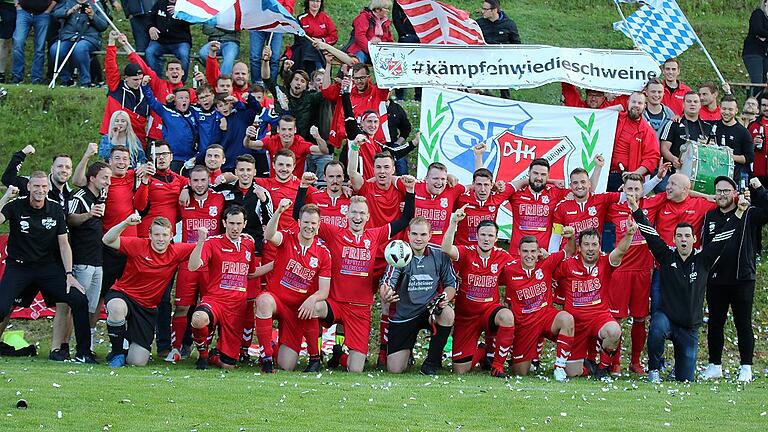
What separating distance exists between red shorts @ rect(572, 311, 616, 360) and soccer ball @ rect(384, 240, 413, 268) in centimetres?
198

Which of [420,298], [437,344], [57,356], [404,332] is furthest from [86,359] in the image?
[437,344]

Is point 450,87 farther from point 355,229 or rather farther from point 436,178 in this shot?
point 355,229

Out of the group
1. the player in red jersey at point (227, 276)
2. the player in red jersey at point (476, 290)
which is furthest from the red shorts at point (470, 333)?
the player in red jersey at point (227, 276)

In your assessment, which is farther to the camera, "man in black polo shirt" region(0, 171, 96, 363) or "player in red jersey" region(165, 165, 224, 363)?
"player in red jersey" region(165, 165, 224, 363)

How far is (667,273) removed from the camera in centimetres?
1320

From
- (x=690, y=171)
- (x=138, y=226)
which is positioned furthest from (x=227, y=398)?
(x=690, y=171)

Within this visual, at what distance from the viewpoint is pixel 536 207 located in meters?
14.4

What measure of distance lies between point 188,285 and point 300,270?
4.15 ft

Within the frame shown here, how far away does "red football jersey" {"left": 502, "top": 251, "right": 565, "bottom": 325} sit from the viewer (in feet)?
44.2

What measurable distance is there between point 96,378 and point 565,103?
27.2ft

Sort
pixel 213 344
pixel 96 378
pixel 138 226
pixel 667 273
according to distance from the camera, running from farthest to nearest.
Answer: pixel 213 344, pixel 138 226, pixel 667 273, pixel 96 378

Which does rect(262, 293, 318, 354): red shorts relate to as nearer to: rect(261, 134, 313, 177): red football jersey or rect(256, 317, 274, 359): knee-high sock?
rect(256, 317, 274, 359): knee-high sock

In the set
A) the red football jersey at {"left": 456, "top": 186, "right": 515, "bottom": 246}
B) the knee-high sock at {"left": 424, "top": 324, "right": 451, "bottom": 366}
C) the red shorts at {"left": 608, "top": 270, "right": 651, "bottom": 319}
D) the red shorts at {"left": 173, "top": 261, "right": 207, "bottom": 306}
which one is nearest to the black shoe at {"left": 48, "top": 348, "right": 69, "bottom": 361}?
the red shorts at {"left": 173, "top": 261, "right": 207, "bottom": 306}

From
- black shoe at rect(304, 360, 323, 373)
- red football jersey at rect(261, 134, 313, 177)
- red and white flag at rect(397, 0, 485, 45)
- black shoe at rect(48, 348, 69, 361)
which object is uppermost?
red and white flag at rect(397, 0, 485, 45)
